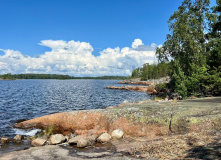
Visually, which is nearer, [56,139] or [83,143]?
[83,143]

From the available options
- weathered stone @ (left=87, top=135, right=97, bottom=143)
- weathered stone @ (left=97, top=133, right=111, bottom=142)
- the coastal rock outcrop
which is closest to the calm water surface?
the coastal rock outcrop

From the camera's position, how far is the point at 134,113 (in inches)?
514

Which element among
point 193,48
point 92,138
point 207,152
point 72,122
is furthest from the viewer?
point 193,48

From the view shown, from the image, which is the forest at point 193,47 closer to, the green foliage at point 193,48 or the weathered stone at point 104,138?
the green foliage at point 193,48

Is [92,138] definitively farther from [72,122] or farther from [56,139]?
[72,122]

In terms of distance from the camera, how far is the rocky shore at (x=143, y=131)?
7590mm

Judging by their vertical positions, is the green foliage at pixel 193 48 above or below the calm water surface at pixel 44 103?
above

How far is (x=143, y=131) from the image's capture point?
37.7 feet

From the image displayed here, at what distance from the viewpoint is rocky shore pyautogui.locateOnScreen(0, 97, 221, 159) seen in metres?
7.59

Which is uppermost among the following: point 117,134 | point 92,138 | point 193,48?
point 193,48

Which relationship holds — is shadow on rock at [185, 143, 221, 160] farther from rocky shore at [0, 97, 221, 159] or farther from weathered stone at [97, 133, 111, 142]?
weathered stone at [97, 133, 111, 142]

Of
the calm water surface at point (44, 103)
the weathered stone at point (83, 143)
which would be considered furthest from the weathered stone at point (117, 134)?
the calm water surface at point (44, 103)

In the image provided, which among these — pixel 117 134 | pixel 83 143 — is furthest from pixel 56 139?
pixel 117 134

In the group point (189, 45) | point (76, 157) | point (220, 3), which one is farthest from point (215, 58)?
point (76, 157)
